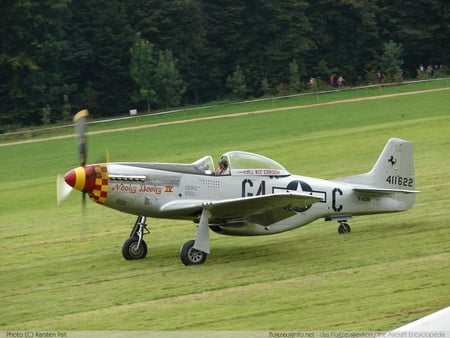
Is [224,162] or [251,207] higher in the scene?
[224,162]

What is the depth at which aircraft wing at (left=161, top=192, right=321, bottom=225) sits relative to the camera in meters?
17.4

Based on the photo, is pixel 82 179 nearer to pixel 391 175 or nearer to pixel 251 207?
pixel 251 207

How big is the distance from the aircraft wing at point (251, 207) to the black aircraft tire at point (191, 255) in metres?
0.66

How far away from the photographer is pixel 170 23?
6731cm

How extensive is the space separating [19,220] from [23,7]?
122 ft

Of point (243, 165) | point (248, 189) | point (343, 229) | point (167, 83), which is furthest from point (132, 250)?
point (167, 83)

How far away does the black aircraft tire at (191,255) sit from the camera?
17766 millimetres

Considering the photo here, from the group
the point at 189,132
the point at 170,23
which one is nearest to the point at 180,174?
the point at 189,132

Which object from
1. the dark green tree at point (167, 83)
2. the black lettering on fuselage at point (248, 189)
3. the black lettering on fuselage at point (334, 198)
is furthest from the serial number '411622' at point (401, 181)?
the dark green tree at point (167, 83)

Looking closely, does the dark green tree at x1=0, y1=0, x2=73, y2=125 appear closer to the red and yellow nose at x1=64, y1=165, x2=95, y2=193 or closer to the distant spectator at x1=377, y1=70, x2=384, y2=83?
the distant spectator at x1=377, y1=70, x2=384, y2=83

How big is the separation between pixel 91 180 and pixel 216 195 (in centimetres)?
220

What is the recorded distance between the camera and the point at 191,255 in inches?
700

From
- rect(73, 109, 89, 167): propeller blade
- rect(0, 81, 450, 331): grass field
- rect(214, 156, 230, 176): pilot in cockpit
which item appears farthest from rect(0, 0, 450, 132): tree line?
rect(214, 156, 230, 176): pilot in cockpit

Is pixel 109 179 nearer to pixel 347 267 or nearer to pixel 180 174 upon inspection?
pixel 180 174
